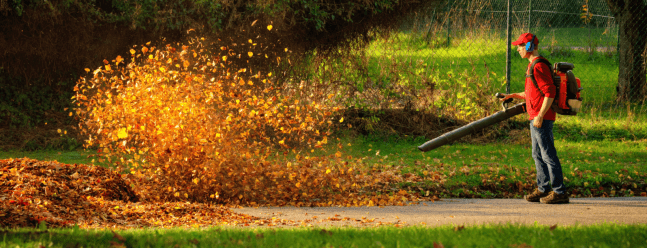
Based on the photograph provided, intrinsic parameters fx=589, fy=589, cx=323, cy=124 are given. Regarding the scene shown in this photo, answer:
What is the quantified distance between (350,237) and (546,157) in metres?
3.04

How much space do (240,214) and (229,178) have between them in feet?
3.54

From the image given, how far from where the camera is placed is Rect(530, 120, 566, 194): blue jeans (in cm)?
646

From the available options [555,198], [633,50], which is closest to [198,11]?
[555,198]

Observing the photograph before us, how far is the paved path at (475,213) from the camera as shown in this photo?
568cm

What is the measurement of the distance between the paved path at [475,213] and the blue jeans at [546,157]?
0.89 ft

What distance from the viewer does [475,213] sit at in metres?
6.14

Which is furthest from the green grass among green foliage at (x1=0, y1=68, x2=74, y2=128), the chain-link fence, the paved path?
green foliage at (x1=0, y1=68, x2=74, y2=128)

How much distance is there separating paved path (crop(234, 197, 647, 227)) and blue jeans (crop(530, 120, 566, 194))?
0.89 ft

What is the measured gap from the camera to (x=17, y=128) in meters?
11.5

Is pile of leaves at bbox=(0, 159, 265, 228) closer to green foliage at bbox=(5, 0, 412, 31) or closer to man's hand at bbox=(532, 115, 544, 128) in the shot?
man's hand at bbox=(532, 115, 544, 128)

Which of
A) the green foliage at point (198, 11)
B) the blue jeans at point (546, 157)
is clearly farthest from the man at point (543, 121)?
the green foliage at point (198, 11)

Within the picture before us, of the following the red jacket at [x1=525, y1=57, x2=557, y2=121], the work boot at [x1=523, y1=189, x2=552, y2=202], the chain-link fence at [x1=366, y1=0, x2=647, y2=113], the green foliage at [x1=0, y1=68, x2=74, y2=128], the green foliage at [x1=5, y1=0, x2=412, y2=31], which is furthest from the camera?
the chain-link fence at [x1=366, y1=0, x2=647, y2=113]

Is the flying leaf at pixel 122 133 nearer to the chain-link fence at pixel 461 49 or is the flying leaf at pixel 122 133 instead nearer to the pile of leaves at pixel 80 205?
the pile of leaves at pixel 80 205

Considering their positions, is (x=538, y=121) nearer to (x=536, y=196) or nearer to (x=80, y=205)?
(x=536, y=196)
